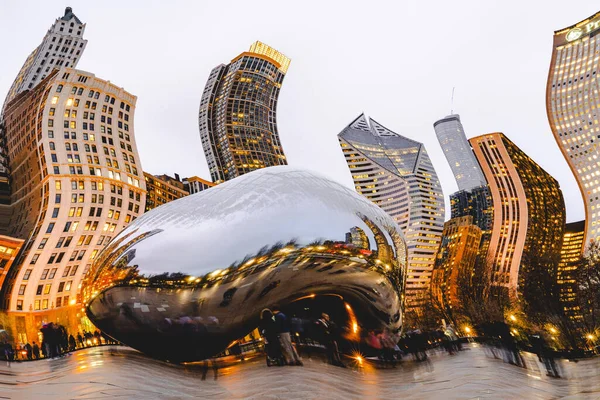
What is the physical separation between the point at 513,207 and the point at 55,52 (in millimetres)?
101367

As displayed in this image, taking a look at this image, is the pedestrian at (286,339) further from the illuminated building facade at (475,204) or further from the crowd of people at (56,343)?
the illuminated building facade at (475,204)

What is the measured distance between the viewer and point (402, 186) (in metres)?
112

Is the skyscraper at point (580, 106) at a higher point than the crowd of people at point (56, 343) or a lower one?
higher

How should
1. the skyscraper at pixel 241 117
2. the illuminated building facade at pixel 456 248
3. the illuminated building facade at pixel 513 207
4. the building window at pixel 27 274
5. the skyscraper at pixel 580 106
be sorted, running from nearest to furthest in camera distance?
the building window at pixel 27 274
the skyscraper at pixel 580 106
the illuminated building facade at pixel 513 207
the illuminated building facade at pixel 456 248
the skyscraper at pixel 241 117

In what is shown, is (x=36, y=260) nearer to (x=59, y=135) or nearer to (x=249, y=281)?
(x=59, y=135)

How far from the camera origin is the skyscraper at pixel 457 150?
156 metres

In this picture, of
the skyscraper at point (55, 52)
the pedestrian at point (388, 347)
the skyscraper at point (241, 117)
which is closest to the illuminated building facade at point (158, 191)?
the skyscraper at point (55, 52)

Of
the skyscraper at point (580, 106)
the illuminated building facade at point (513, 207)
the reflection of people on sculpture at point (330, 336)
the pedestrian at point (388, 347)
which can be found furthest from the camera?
the illuminated building facade at point (513, 207)

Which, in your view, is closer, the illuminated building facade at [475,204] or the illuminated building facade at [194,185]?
the illuminated building facade at [194,185]

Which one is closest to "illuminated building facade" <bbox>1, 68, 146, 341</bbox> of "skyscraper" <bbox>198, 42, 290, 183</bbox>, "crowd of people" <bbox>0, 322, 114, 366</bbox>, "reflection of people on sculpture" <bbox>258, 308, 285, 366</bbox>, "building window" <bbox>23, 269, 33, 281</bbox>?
"building window" <bbox>23, 269, 33, 281</bbox>

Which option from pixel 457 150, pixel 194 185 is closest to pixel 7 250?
pixel 194 185

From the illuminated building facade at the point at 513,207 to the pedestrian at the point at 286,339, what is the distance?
107 metres

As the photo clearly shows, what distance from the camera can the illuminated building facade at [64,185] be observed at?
45406mm

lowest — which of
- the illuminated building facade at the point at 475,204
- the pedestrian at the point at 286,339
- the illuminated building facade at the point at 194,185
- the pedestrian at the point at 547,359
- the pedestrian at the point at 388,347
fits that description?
the pedestrian at the point at 547,359
